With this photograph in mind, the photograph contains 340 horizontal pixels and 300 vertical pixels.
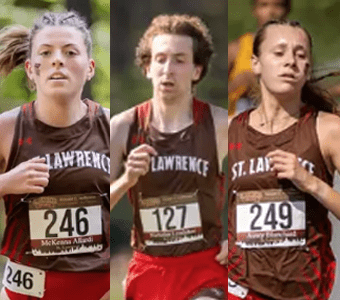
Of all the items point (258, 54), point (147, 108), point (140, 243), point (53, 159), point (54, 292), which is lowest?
point (54, 292)

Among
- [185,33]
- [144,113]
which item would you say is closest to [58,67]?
[144,113]

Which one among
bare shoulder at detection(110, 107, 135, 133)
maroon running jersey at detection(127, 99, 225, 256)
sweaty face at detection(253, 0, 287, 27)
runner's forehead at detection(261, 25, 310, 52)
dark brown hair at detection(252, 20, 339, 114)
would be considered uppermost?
sweaty face at detection(253, 0, 287, 27)

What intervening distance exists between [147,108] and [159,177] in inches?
15.4

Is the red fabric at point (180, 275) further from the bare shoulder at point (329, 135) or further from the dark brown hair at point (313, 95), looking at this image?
the dark brown hair at point (313, 95)

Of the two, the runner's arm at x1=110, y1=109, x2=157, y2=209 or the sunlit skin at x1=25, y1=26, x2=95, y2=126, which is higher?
the sunlit skin at x1=25, y1=26, x2=95, y2=126

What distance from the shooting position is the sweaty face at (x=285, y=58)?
3.72 meters

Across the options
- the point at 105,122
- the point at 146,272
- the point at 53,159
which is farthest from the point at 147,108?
the point at 146,272

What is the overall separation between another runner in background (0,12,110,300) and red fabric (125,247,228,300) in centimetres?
22

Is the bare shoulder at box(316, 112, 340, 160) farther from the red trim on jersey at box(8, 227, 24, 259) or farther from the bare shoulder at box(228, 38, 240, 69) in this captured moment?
the red trim on jersey at box(8, 227, 24, 259)

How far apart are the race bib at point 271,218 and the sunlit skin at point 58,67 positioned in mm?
1073

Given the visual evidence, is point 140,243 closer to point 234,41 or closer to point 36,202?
point 36,202

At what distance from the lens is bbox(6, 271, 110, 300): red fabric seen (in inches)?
147

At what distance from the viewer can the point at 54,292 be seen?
3.75 m

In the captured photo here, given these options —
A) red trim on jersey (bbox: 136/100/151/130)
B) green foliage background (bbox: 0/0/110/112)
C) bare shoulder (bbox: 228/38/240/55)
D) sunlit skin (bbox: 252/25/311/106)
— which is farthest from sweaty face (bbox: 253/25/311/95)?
green foliage background (bbox: 0/0/110/112)
